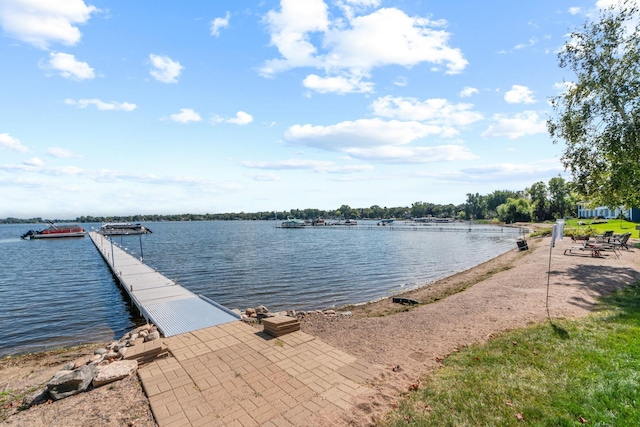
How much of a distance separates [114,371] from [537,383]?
788 centimetres

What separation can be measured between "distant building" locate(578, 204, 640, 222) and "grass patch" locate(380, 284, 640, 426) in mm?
20698

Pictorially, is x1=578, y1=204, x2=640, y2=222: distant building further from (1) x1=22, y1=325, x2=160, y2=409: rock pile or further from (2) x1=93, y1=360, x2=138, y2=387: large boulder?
(1) x1=22, y1=325, x2=160, y2=409: rock pile

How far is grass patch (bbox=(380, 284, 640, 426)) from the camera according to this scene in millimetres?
4590

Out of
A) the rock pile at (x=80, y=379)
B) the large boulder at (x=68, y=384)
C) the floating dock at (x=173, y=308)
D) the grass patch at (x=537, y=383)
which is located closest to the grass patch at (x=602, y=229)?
the grass patch at (x=537, y=383)

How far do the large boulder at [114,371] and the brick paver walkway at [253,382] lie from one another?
0.24 metres

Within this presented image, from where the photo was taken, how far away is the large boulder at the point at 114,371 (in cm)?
611

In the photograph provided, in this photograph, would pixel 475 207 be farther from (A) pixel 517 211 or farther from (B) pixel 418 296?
(B) pixel 418 296

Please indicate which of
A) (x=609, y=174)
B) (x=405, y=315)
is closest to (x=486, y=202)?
(x=609, y=174)

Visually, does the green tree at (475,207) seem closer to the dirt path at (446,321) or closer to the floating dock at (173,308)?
the dirt path at (446,321)

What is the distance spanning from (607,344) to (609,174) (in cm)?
1694

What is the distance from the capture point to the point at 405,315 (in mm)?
10898

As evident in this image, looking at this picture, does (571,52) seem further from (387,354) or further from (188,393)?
(188,393)

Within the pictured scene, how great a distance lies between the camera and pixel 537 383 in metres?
5.42

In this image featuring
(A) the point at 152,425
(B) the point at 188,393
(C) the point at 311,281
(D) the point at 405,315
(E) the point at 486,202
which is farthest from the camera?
(E) the point at 486,202
